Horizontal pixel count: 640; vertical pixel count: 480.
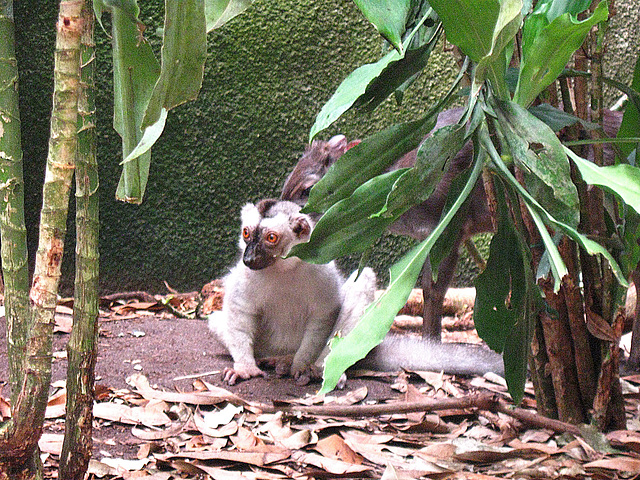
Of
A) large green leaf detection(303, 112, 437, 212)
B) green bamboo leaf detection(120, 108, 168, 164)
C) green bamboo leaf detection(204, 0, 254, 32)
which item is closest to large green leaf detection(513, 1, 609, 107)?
large green leaf detection(303, 112, 437, 212)

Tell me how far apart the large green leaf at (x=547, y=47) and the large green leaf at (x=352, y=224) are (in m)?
0.33

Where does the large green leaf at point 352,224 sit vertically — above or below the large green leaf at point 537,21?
below

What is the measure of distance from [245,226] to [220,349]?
71cm

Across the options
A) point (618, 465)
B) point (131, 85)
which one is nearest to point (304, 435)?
point (618, 465)

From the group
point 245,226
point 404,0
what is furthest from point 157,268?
point 404,0

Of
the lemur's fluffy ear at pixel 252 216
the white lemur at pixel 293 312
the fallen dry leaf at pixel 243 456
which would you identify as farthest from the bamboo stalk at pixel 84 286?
the lemur's fluffy ear at pixel 252 216

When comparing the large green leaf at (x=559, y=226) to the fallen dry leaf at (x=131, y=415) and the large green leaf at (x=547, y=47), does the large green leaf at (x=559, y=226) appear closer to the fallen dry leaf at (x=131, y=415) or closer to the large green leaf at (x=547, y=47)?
the large green leaf at (x=547, y=47)

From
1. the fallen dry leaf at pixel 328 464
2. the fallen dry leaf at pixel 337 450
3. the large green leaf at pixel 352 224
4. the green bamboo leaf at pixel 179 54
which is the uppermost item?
the green bamboo leaf at pixel 179 54

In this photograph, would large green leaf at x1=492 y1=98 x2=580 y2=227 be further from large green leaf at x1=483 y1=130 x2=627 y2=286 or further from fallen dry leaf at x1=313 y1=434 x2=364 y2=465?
fallen dry leaf at x1=313 y1=434 x2=364 y2=465

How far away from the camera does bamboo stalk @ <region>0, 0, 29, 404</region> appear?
57.7 inches

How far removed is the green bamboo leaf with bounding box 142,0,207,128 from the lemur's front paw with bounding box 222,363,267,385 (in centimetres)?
212

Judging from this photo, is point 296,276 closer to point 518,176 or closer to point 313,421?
point 313,421

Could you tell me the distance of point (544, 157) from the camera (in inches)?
54.2

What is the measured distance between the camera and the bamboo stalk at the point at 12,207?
1.46 metres
